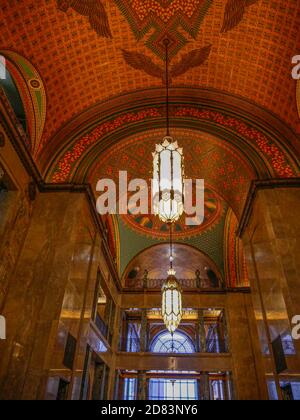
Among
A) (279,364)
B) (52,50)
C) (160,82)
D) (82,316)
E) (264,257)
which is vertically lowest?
(279,364)

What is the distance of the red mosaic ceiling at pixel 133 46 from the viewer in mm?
5578

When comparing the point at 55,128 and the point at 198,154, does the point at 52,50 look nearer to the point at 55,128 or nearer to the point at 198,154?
the point at 55,128

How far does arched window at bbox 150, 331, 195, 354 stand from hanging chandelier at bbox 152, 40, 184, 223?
13871mm

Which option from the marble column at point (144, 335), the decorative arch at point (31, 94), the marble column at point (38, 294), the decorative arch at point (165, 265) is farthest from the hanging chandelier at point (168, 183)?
the decorative arch at point (165, 265)

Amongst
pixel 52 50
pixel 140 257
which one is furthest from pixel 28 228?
pixel 140 257

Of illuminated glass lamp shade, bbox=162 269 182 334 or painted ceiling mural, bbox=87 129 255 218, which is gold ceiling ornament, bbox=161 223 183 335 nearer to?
illuminated glass lamp shade, bbox=162 269 182 334

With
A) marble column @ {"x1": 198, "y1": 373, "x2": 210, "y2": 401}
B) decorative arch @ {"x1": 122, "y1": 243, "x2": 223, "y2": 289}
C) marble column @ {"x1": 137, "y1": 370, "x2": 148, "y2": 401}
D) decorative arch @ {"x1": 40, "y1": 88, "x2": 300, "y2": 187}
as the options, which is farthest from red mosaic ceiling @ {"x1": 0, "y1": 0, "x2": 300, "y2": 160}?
marble column @ {"x1": 198, "y1": 373, "x2": 210, "y2": 401}

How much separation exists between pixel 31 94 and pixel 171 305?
5.55 metres

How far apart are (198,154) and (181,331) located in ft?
37.9

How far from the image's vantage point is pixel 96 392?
895 cm

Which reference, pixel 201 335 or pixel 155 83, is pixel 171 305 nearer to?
pixel 201 335

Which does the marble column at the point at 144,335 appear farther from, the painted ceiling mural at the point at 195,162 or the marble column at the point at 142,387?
the painted ceiling mural at the point at 195,162

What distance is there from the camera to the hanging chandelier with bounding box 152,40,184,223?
12.9ft

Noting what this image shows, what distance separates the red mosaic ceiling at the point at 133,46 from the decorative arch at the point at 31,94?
13cm
